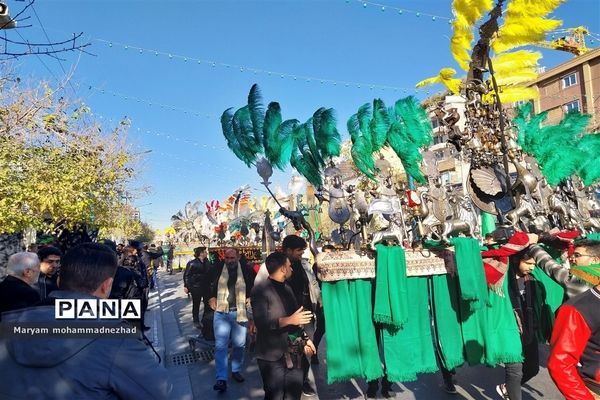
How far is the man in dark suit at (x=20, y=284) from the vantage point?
310 centimetres

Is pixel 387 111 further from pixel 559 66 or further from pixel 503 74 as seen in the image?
pixel 559 66

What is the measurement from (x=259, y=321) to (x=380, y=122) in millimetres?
3485

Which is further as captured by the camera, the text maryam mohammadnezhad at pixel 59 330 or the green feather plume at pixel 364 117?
the green feather plume at pixel 364 117

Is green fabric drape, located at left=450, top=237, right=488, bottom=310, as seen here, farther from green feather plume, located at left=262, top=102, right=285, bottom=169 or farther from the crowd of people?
green feather plume, located at left=262, top=102, right=285, bottom=169

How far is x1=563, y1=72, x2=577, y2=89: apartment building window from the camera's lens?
27.6 m

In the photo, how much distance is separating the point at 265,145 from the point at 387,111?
5.98 ft

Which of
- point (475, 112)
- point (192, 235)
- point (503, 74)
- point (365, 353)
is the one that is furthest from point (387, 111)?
point (192, 235)

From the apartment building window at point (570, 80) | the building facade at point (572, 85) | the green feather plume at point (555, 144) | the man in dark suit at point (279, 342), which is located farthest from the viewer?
the apartment building window at point (570, 80)

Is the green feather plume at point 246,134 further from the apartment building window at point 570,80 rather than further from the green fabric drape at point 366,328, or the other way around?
the apartment building window at point 570,80

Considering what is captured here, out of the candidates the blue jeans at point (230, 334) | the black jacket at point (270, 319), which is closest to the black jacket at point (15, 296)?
the black jacket at point (270, 319)

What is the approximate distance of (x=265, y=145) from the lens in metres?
5.79

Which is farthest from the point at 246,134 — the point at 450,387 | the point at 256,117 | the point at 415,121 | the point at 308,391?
the point at 450,387

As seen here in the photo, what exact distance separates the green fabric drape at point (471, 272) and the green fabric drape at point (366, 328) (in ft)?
3.08

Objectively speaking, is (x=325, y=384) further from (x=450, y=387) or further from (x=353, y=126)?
A: (x=353, y=126)
